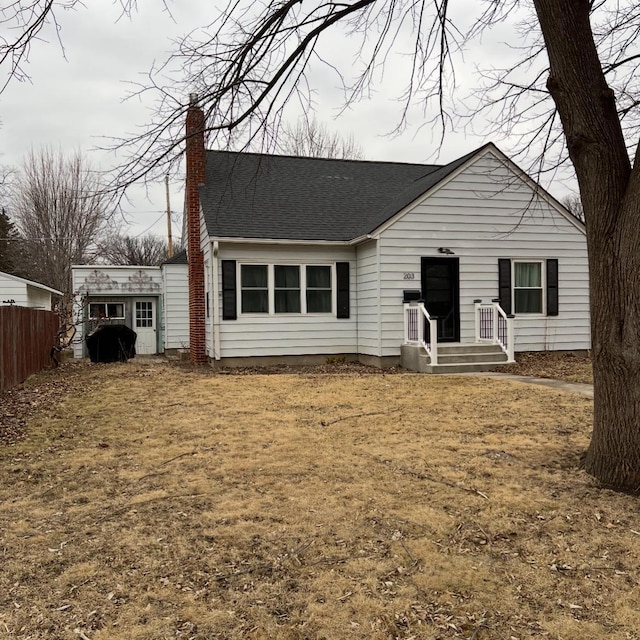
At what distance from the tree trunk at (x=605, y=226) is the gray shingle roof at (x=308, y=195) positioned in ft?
24.4

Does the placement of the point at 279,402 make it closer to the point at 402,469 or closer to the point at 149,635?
the point at 402,469

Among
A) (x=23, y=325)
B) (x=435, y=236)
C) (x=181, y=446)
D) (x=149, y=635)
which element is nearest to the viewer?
(x=149, y=635)

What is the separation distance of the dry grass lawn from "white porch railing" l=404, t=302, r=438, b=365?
4.64 metres

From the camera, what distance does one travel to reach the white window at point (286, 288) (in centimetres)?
1326

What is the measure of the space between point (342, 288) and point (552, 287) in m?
5.06

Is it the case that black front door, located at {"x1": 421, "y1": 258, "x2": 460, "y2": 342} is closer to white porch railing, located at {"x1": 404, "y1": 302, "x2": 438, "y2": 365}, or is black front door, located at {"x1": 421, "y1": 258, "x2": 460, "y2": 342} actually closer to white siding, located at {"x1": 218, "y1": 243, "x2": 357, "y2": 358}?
white porch railing, located at {"x1": 404, "y1": 302, "x2": 438, "y2": 365}

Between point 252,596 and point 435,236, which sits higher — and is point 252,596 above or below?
below

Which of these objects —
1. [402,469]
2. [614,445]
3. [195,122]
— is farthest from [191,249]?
[614,445]

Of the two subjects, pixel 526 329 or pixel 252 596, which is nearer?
pixel 252 596

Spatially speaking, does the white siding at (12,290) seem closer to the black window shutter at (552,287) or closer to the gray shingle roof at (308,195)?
the gray shingle roof at (308,195)

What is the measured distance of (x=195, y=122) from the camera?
618cm

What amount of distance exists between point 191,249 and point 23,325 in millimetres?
4926

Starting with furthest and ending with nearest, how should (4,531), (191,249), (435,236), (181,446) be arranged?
(191,249) < (435,236) < (181,446) < (4,531)

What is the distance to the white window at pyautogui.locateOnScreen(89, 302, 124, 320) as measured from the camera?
2102 centimetres
